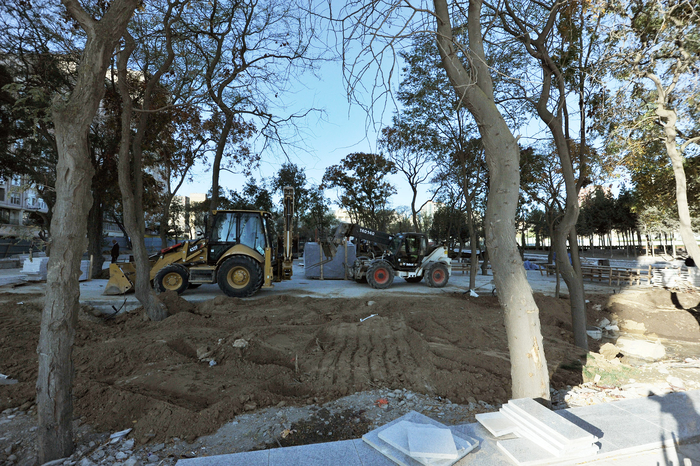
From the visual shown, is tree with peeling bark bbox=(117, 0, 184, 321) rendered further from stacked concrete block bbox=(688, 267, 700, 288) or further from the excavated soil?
stacked concrete block bbox=(688, 267, 700, 288)

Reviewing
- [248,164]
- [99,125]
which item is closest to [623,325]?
[248,164]

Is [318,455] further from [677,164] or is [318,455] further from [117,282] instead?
[117,282]

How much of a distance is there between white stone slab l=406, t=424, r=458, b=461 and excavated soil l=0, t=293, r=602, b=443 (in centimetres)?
210

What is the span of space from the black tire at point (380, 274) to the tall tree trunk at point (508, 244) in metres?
11.3

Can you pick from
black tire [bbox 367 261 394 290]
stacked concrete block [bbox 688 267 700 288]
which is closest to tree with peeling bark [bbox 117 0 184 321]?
black tire [bbox 367 261 394 290]

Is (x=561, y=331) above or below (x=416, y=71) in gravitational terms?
below

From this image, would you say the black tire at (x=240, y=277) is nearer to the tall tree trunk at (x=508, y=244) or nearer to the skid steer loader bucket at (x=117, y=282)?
the skid steer loader bucket at (x=117, y=282)

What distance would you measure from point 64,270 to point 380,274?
12258mm

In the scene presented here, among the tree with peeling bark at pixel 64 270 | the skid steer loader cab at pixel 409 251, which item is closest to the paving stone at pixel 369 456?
the tree with peeling bark at pixel 64 270

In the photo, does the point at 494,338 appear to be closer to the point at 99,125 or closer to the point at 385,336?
the point at 385,336

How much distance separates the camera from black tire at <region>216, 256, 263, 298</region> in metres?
11.2

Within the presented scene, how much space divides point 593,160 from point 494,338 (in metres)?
4.21

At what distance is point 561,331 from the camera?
8.59m

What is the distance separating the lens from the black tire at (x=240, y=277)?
1123cm
